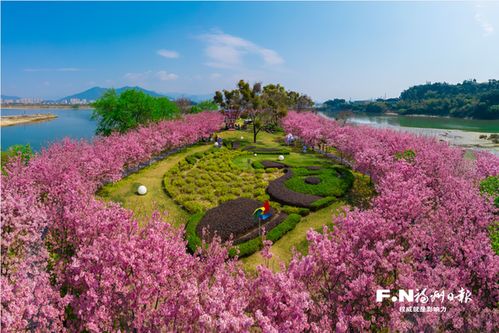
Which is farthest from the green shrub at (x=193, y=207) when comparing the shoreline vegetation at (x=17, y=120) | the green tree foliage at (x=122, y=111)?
the shoreline vegetation at (x=17, y=120)

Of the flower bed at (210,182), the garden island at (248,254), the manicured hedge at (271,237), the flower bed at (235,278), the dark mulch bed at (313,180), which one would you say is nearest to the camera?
the flower bed at (235,278)

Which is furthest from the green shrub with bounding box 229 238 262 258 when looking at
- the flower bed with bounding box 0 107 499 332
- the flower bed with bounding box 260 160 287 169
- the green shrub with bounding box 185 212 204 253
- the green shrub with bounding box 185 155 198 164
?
the green shrub with bounding box 185 155 198 164

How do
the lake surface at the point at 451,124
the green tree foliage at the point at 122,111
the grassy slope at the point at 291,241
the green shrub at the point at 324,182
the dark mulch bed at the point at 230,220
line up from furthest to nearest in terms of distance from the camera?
1. the lake surface at the point at 451,124
2. the green tree foliage at the point at 122,111
3. the green shrub at the point at 324,182
4. the dark mulch bed at the point at 230,220
5. the grassy slope at the point at 291,241

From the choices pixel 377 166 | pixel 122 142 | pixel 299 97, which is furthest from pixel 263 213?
pixel 299 97

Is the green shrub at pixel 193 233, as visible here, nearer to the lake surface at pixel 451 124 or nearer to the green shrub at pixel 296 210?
the green shrub at pixel 296 210

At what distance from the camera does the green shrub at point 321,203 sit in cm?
2095

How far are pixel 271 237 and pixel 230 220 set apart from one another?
3.15 m

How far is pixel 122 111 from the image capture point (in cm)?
4316

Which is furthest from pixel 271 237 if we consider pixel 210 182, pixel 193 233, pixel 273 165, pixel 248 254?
pixel 273 165

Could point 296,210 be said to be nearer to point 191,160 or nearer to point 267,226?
point 267,226

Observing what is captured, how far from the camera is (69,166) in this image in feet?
63.7

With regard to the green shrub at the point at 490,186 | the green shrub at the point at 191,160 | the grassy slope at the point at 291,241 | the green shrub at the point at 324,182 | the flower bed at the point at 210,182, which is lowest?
the grassy slope at the point at 291,241

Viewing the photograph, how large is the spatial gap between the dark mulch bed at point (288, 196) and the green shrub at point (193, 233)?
6.74 m

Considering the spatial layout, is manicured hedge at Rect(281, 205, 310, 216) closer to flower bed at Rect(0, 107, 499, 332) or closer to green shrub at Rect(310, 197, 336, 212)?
green shrub at Rect(310, 197, 336, 212)
